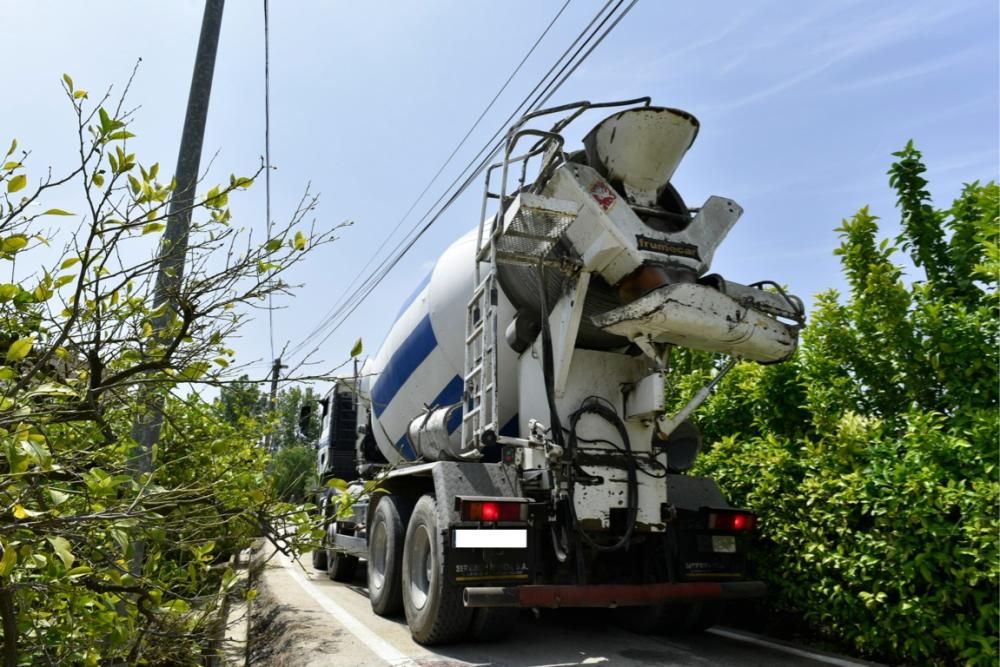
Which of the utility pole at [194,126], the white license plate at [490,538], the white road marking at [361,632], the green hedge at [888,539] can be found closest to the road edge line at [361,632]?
the white road marking at [361,632]

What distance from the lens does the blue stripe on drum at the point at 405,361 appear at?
6.83 meters

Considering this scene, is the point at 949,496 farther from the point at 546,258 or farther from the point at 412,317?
the point at 412,317

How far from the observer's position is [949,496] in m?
4.19

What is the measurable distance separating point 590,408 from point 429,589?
1.71 meters

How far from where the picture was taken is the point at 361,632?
5488 mm

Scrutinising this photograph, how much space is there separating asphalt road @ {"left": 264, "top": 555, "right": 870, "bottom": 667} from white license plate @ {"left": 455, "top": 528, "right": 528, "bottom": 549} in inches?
29.0

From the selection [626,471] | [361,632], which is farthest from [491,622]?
[626,471]

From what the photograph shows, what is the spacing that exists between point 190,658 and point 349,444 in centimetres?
772

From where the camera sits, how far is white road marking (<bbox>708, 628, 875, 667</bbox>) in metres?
4.70

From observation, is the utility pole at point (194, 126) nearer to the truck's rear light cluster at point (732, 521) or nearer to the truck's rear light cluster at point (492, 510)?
the truck's rear light cluster at point (492, 510)

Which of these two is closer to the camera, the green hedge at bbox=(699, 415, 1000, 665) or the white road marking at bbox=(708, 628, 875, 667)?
the green hedge at bbox=(699, 415, 1000, 665)

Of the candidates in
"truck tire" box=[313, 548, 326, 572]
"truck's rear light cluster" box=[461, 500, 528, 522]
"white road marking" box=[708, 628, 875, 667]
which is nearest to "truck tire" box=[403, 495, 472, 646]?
"truck's rear light cluster" box=[461, 500, 528, 522]

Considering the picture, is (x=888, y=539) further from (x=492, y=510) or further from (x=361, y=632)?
(x=361, y=632)

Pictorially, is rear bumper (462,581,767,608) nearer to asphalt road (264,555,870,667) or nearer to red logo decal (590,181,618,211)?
asphalt road (264,555,870,667)
